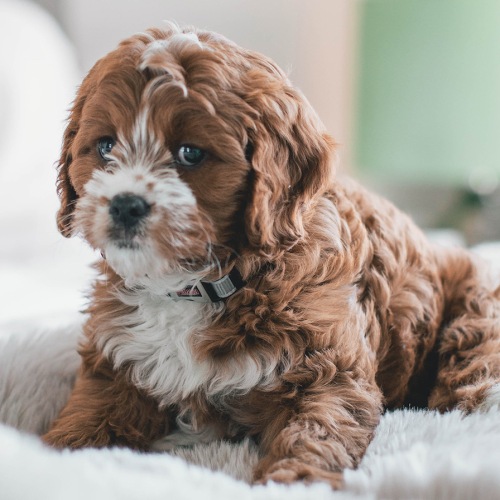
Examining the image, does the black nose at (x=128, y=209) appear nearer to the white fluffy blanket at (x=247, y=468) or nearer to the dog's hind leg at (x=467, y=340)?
the white fluffy blanket at (x=247, y=468)

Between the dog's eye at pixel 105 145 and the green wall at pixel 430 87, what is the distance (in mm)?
3309

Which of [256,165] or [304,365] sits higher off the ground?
[256,165]

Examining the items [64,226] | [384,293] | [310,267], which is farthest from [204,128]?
[384,293]

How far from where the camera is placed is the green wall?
4.39m

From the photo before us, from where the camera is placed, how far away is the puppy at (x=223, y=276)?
4.80 ft

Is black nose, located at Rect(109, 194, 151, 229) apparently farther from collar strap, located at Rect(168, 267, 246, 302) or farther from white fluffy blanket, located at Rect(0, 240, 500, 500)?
white fluffy blanket, located at Rect(0, 240, 500, 500)

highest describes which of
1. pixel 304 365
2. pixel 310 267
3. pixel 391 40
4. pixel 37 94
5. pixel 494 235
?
pixel 391 40

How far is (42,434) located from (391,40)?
356 cm

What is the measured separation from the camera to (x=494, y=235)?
4.45 metres

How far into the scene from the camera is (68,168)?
172cm

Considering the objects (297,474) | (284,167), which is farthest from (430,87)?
(297,474)

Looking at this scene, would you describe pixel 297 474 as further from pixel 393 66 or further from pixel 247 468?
pixel 393 66

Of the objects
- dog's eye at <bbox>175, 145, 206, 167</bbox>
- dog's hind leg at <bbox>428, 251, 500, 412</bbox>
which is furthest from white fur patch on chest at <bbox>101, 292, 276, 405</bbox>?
dog's hind leg at <bbox>428, 251, 500, 412</bbox>

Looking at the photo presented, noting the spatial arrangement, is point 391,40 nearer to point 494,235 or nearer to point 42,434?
point 494,235
